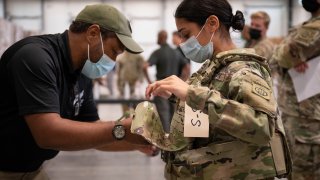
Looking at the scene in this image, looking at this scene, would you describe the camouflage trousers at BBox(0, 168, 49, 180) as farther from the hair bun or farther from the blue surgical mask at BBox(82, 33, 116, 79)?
the hair bun

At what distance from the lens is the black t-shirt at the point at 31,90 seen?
1.71 m

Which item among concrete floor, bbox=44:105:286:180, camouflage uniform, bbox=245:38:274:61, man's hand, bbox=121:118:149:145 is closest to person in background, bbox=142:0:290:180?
man's hand, bbox=121:118:149:145

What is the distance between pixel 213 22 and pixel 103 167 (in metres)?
3.62

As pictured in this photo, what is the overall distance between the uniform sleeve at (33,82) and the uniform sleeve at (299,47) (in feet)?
5.46

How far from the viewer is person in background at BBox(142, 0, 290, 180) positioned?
4.50 feet

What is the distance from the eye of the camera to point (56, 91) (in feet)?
5.83

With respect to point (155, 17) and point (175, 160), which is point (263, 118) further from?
point (155, 17)

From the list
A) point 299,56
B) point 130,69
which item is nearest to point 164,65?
point 130,69

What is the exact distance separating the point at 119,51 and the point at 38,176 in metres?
0.75

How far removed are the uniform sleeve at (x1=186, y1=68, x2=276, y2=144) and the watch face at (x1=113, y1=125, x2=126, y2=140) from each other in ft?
1.40

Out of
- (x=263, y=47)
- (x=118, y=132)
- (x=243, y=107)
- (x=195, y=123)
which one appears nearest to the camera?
(x=243, y=107)

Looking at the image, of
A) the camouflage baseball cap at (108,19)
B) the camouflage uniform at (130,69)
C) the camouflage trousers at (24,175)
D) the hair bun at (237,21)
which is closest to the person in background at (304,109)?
the hair bun at (237,21)

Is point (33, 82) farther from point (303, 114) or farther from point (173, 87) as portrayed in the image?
point (303, 114)

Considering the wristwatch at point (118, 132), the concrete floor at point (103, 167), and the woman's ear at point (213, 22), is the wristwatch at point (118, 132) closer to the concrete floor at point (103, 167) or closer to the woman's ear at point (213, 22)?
the woman's ear at point (213, 22)
